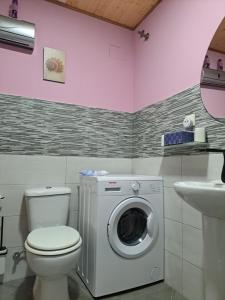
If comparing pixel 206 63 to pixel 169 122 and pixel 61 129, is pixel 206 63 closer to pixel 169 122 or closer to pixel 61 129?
pixel 169 122

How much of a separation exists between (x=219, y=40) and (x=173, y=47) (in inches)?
18.3

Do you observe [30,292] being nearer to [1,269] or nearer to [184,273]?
[1,269]

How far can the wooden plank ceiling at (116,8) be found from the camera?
2.17 m

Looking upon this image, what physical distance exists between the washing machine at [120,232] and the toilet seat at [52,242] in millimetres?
226

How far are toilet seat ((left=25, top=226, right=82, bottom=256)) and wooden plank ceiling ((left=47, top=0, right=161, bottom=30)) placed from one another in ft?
6.96

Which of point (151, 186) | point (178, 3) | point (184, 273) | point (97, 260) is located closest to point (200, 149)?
point (151, 186)

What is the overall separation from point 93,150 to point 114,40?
4.10ft

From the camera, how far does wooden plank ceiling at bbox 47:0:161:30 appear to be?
2.17 metres

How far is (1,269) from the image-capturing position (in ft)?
5.60

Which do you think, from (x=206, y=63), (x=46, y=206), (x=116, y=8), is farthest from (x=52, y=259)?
(x=116, y=8)

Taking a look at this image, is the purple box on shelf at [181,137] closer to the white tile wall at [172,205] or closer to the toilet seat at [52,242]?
the white tile wall at [172,205]

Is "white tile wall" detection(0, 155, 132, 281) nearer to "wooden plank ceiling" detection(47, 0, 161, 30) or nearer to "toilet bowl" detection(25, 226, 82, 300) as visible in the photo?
"toilet bowl" detection(25, 226, 82, 300)

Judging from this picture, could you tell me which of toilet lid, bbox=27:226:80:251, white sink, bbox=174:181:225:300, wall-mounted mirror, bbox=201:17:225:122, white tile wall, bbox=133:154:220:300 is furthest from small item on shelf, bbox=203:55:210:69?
toilet lid, bbox=27:226:80:251

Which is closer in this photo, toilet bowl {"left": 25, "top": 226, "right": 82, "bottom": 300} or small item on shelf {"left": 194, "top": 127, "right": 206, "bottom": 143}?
toilet bowl {"left": 25, "top": 226, "right": 82, "bottom": 300}
